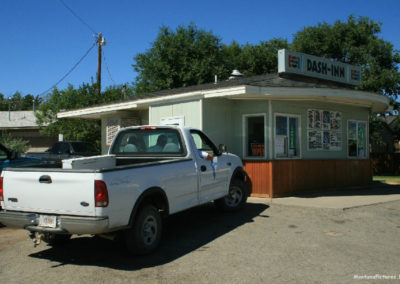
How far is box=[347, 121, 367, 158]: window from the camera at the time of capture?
13.5m

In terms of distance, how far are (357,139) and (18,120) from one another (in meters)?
29.6

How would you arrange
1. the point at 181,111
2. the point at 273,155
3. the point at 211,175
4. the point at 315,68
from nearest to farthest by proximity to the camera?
the point at 211,175 → the point at 273,155 → the point at 181,111 → the point at 315,68

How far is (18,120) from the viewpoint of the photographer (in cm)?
3306

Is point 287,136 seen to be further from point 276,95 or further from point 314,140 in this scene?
point 276,95

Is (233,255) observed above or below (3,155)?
below

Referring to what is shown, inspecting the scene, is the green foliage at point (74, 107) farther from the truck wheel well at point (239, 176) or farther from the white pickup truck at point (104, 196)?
the white pickup truck at point (104, 196)

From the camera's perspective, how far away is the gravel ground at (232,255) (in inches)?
179

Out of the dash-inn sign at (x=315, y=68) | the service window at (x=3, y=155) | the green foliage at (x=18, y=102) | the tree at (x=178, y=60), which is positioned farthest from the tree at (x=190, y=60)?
the green foliage at (x=18, y=102)

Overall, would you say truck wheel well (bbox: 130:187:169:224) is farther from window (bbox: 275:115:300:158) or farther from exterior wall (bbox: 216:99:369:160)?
window (bbox: 275:115:300:158)

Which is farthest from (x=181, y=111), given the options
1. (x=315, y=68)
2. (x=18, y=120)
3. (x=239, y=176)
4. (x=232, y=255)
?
(x=18, y=120)

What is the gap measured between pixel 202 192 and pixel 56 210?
8.86 feet

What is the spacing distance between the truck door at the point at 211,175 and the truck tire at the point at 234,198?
51cm

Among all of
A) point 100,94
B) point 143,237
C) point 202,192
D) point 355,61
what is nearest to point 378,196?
point 202,192

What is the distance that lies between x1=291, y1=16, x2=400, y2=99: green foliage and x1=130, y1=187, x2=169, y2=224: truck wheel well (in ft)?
78.6
